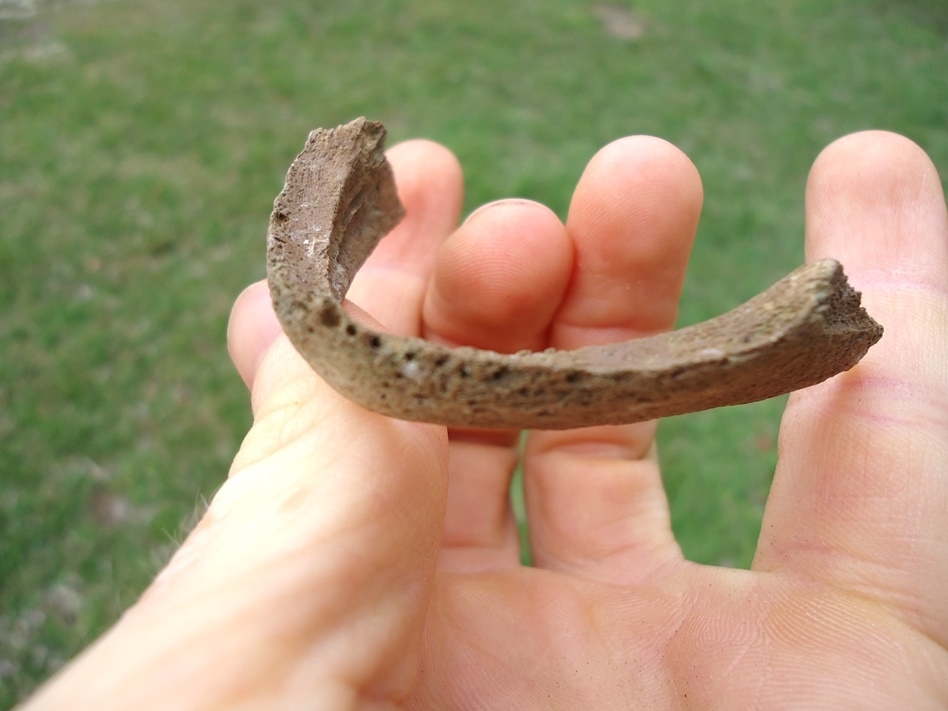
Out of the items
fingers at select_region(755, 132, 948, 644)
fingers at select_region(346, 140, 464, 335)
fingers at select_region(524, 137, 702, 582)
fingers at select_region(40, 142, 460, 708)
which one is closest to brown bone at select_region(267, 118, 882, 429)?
fingers at select_region(40, 142, 460, 708)

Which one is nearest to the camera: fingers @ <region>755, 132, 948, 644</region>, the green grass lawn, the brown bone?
the brown bone

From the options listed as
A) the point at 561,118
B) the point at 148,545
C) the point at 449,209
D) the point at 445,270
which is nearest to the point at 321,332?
the point at 445,270

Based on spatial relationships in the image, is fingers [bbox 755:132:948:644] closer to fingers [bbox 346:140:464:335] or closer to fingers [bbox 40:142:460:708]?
fingers [bbox 40:142:460:708]

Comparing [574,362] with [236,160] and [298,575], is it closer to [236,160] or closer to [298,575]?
[298,575]

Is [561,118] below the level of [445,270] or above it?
below

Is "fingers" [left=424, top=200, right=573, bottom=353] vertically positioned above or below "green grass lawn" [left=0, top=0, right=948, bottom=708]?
above

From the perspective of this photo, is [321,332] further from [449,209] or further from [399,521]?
[449,209]

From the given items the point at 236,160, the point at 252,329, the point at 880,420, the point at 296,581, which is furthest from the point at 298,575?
the point at 236,160

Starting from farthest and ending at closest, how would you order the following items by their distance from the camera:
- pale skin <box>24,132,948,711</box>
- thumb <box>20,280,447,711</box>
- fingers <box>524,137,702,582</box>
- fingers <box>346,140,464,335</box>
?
1. fingers <box>346,140,464,335</box>
2. fingers <box>524,137,702,582</box>
3. pale skin <box>24,132,948,711</box>
4. thumb <box>20,280,447,711</box>
